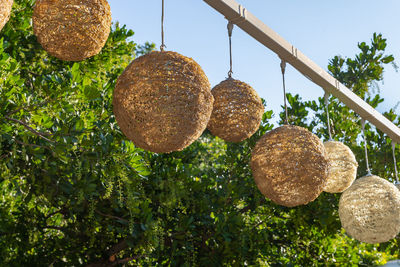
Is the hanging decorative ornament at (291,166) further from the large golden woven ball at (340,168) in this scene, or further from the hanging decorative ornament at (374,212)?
the hanging decorative ornament at (374,212)

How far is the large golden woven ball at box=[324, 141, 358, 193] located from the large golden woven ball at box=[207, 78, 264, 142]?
70cm

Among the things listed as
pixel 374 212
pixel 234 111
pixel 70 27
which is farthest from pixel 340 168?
pixel 70 27

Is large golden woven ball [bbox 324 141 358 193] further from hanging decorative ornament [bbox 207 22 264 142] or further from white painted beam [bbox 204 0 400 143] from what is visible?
hanging decorative ornament [bbox 207 22 264 142]

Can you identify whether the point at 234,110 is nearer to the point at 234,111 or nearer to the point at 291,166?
the point at 234,111

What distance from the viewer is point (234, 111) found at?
150 cm

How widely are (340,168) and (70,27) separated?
1.37 m

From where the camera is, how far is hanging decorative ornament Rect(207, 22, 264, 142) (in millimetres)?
1500

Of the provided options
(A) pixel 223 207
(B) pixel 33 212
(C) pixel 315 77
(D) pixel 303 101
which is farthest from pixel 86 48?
(D) pixel 303 101

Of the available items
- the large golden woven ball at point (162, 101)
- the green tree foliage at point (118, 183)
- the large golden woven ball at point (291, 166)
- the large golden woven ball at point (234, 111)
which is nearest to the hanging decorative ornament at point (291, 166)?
the large golden woven ball at point (291, 166)

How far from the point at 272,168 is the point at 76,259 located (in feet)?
6.49

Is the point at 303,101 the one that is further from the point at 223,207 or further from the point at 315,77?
the point at 315,77

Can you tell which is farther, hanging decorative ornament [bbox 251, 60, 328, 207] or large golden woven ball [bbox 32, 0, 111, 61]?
hanging decorative ornament [bbox 251, 60, 328, 207]

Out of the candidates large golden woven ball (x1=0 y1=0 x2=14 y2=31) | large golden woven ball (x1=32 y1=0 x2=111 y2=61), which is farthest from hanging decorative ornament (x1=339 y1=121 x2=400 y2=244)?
large golden woven ball (x1=0 y1=0 x2=14 y2=31)

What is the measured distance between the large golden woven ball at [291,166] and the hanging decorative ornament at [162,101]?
485 mm
